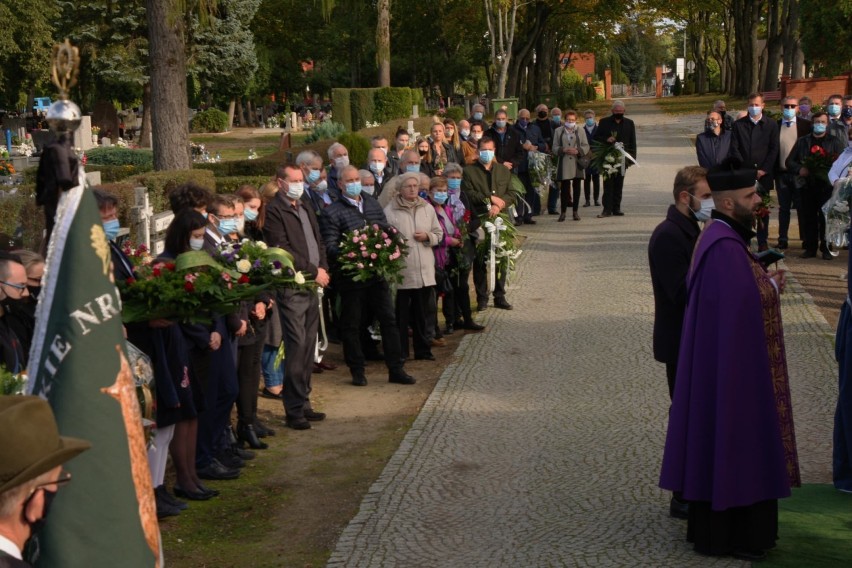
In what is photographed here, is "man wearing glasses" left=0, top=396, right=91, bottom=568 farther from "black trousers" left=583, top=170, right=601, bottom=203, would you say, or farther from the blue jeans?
"black trousers" left=583, top=170, right=601, bottom=203

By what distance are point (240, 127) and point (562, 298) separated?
60803 mm

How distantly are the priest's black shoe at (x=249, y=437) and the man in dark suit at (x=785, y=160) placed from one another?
33.7 ft

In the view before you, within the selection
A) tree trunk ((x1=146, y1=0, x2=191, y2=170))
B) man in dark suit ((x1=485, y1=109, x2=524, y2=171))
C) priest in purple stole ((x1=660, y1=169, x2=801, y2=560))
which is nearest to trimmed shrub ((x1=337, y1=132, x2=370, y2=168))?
man in dark suit ((x1=485, y1=109, x2=524, y2=171))

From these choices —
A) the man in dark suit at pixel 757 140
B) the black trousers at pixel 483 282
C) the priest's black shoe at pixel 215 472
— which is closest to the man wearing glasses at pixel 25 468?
the priest's black shoe at pixel 215 472

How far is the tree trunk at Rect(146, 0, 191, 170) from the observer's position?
16.4m

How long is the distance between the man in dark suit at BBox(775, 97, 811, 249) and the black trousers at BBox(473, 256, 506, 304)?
4986 mm

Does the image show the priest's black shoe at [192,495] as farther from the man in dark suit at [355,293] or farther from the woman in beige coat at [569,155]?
the woman in beige coat at [569,155]

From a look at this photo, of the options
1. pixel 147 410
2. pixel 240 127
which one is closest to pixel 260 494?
pixel 147 410

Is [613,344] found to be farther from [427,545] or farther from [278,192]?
[427,545]

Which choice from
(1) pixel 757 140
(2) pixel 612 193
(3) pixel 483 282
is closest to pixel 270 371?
(3) pixel 483 282

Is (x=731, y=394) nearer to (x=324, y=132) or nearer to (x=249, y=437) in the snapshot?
(x=249, y=437)

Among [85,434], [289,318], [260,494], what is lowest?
[260,494]

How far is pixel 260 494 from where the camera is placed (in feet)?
27.7

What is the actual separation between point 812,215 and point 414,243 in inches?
292
